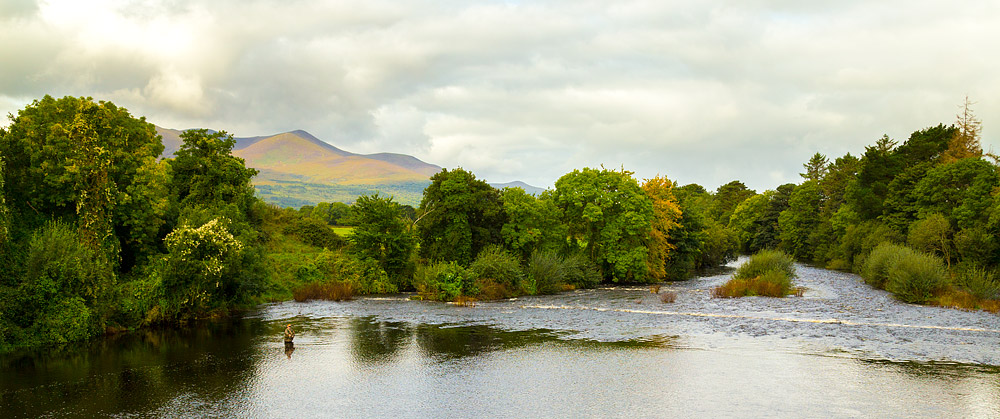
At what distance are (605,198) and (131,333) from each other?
43.3 metres

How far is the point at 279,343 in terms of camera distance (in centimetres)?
2923

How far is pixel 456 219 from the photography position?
56.6 meters

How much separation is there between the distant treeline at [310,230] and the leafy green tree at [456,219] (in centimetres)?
15

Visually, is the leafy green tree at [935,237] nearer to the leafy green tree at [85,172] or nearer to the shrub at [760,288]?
the shrub at [760,288]

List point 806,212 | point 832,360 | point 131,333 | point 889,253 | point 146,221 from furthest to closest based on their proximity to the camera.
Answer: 1. point 806,212
2. point 889,253
3. point 146,221
4. point 131,333
5. point 832,360

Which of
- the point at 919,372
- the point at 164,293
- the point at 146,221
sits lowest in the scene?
the point at 919,372

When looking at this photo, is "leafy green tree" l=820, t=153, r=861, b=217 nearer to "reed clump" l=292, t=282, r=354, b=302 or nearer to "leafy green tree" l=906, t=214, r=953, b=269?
"leafy green tree" l=906, t=214, r=953, b=269

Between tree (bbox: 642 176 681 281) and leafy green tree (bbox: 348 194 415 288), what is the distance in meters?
25.9

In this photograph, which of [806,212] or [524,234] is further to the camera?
[806,212]

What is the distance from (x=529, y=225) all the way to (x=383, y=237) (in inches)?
594

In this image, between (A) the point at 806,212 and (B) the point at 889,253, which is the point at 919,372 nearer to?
(B) the point at 889,253

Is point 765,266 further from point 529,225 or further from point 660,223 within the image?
point 529,225

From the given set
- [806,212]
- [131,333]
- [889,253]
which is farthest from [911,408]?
[806,212]

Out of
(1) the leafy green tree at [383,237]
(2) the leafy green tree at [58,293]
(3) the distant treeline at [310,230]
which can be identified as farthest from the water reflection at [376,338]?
(1) the leafy green tree at [383,237]
